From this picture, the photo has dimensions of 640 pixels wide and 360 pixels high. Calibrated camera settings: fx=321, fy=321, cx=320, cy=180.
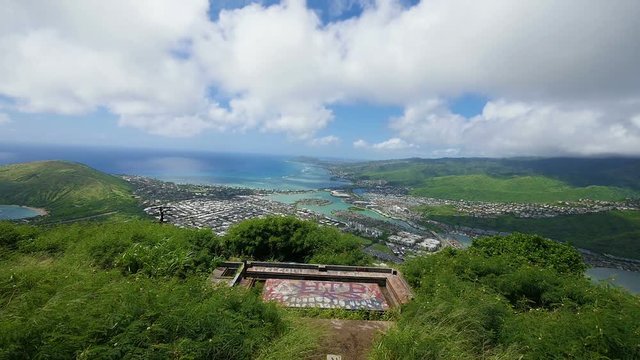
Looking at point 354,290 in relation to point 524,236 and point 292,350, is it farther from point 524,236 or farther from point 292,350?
point 524,236

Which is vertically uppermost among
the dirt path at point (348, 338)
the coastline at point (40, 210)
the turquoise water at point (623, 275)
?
the dirt path at point (348, 338)

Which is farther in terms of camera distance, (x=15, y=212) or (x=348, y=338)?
(x=15, y=212)

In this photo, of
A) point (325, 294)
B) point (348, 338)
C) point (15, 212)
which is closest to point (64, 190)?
point (15, 212)

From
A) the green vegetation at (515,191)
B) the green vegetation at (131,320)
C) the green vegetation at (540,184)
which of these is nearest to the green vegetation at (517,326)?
the green vegetation at (131,320)

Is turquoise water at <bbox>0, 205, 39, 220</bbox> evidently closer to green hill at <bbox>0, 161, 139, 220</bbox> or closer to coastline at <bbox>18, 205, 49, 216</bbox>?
coastline at <bbox>18, 205, 49, 216</bbox>

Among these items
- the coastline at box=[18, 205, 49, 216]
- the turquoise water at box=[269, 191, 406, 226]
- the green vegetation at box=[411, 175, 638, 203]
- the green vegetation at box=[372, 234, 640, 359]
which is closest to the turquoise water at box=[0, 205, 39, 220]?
the coastline at box=[18, 205, 49, 216]

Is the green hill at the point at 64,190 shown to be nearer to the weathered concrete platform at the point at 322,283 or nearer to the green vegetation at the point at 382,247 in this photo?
the green vegetation at the point at 382,247

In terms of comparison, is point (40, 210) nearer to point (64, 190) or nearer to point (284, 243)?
point (64, 190)

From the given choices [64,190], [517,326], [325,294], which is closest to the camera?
[517,326]
